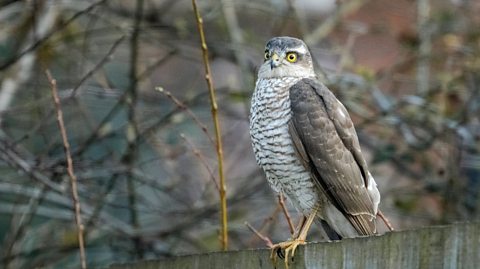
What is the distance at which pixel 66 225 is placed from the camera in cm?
661

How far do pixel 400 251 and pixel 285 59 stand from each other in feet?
5.60

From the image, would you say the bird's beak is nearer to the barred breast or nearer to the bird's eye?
the bird's eye

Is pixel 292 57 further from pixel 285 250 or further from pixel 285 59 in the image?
pixel 285 250

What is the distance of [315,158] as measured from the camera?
13.7 ft

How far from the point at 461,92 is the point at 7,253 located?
314 centimetres

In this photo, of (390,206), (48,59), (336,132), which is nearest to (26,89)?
(48,59)

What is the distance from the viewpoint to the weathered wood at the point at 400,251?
289 centimetres

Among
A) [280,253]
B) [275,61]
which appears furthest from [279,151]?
[280,253]

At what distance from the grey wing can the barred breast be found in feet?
0.12

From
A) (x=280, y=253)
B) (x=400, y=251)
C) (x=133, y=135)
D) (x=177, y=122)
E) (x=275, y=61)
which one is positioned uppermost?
(x=177, y=122)

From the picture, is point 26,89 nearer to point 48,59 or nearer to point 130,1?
point 48,59

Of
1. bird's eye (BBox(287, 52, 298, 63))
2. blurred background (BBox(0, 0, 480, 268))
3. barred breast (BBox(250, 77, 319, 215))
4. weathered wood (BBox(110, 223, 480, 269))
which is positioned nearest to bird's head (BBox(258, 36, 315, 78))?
bird's eye (BBox(287, 52, 298, 63))

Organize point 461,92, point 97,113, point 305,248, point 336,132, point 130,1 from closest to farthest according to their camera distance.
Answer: point 305,248
point 336,132
point 461,92
point 130,1
point 97,113

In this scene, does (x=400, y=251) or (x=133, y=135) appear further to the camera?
(x=133, y=135)
